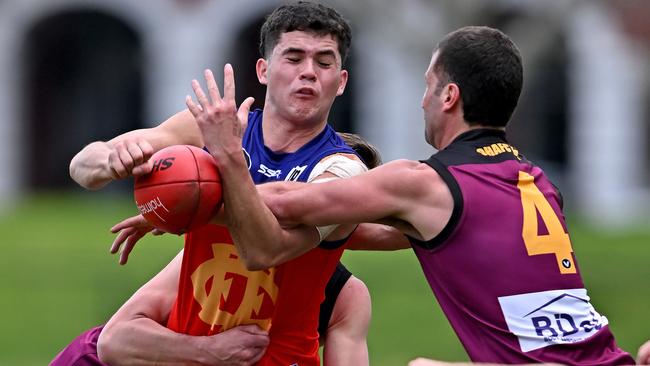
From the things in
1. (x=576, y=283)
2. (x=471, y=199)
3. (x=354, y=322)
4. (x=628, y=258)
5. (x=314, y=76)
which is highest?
(x=314, y=76)

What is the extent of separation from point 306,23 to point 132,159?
1194 millimetres

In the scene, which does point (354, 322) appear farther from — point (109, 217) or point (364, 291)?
point (109, 217)

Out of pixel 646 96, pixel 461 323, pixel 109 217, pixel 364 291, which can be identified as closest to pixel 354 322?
pixel 364 291

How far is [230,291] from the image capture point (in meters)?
6.62

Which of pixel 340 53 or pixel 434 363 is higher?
pixel 340 53

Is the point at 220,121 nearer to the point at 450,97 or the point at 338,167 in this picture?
the point at 338,167

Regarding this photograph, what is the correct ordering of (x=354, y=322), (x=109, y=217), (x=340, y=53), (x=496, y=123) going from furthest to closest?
1. (x=109, y=217)
2. (x=354, y=322)
3. (x=340, y=53)
4. (x=496, y=123)

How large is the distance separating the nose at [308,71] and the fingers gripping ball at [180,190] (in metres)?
0.75

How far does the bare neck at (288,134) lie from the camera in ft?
21.9

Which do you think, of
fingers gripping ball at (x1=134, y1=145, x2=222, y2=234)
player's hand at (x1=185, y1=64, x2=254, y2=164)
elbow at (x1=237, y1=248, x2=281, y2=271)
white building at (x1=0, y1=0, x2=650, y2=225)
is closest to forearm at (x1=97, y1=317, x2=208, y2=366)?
elbow at (x1=237, y1=248, x2=281, y2=271)

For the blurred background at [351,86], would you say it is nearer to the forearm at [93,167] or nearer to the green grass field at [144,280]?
the green grass field at [144,280]

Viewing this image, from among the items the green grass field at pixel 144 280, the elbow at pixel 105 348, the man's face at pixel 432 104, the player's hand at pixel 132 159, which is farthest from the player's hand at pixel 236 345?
the green grass field at pixel 144 280

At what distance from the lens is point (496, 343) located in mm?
5934

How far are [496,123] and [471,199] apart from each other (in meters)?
0.52
